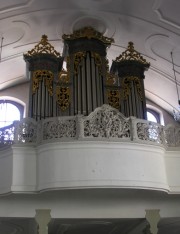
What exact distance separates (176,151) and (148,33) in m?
3.69

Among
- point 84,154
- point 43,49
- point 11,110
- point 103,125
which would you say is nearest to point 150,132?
point 103,125

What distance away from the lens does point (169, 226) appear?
955 cm

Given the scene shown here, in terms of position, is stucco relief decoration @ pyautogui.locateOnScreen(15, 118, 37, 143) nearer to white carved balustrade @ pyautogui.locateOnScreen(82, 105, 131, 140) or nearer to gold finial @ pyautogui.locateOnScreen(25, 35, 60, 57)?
white carved balustrade @ pyautogui.locateOnScreen(82, 105, 131, 140)

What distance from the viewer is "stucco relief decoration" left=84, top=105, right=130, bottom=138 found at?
6809 millimetres

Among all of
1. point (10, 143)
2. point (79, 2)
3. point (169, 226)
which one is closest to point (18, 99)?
point (79, 2)

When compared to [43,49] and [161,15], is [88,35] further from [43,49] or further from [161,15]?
[161,15]

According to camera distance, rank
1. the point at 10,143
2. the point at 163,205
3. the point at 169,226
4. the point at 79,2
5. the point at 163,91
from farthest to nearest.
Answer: the point at 163,91, the point at 169,226, the point at 79,2, the point at 163,205, the point at 10,143

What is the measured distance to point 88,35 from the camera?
31.1 feet

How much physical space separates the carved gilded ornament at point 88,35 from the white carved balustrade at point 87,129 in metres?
3.15

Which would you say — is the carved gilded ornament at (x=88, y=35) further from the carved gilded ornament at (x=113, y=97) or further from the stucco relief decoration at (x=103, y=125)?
the stucco relief decoration at (x=103, y=125)

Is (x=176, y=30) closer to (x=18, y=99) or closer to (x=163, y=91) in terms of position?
(x=163, y=91)

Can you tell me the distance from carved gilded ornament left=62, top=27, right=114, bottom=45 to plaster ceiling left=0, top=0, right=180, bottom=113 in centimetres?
29

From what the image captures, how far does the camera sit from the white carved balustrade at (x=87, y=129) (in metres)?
6.80

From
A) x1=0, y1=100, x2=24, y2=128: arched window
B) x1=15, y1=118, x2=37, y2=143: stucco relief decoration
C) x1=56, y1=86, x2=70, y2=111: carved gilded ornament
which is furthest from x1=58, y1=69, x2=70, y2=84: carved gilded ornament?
x1=0, y1=100, x2=24, y2=128: arched window
